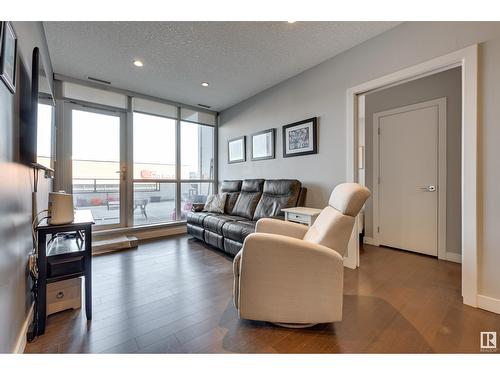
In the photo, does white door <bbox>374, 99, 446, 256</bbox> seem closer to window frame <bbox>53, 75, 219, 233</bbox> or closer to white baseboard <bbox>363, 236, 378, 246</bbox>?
white baseboard <bbox>363, 236, 378, 246</bbox>

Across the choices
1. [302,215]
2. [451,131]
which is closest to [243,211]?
[302,215]

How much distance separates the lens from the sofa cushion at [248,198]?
342 cm

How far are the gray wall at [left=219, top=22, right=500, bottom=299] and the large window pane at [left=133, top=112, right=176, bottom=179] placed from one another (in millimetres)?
1173

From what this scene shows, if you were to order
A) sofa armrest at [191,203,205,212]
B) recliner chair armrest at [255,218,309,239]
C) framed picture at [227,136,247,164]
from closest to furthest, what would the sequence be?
recliner chair armrest at [255,218,309,239], sofa armrest at [191,203,205,212], framed picture at [227,136,247,164]

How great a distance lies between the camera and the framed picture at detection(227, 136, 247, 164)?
14.0 ft

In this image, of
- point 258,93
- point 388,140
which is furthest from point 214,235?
point 388,140

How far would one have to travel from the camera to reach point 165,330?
149 centimetres

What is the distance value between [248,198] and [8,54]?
2846 mm

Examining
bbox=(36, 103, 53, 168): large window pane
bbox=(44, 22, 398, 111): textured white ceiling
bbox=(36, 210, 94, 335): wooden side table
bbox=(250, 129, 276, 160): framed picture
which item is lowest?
bbox=(36, 210, 94, 335): wooden side table

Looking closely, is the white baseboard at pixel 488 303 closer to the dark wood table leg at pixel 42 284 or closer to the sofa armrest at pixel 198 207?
the dark wood table leg at pixel 42 284

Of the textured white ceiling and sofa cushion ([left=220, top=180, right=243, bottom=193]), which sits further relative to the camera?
sofa cushion ([left=220, top=180, right=243, bottom=193])

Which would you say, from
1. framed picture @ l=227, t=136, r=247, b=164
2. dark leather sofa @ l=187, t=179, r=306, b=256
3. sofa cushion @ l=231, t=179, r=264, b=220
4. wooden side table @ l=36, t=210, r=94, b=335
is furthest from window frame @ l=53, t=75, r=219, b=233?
wooden side table @ l=36, t=210, r=94, b=335

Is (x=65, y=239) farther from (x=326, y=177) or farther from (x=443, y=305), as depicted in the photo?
(x=443, y=305)

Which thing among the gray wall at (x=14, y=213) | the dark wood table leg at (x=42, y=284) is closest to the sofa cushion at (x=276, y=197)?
the dark wood table leg at (x=42, y=284)
